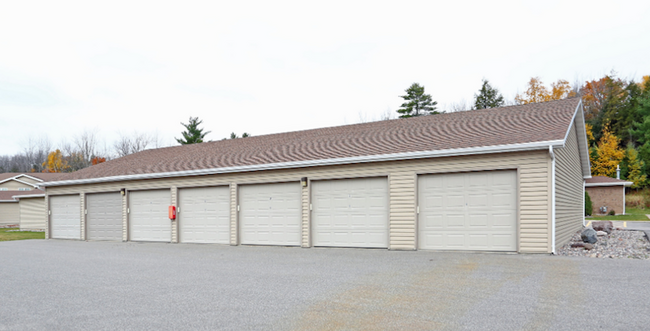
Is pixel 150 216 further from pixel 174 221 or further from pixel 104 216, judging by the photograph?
pixel 104 216

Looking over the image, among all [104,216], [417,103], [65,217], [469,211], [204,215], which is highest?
[417,103]

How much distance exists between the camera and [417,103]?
42.2m

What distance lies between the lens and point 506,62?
3372cm

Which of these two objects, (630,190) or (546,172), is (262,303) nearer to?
(546,172)

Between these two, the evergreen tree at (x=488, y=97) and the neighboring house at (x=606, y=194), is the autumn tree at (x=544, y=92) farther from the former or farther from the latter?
the neighboring house at (x=606, y=194)

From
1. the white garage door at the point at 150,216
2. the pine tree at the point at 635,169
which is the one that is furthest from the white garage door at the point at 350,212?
the pine tree at the point at 635,169

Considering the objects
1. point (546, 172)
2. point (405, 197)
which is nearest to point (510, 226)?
point (546, 172)

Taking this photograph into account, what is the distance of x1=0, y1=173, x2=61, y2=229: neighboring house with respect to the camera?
31380mm

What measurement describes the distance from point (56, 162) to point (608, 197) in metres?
61.7

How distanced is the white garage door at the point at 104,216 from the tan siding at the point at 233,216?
541 cm

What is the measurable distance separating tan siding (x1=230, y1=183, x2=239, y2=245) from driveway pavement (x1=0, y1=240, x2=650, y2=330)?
140 inches

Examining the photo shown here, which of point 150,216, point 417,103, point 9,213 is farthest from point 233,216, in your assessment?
point 417,103

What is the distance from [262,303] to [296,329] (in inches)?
50.1

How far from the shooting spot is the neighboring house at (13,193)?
31.4m
